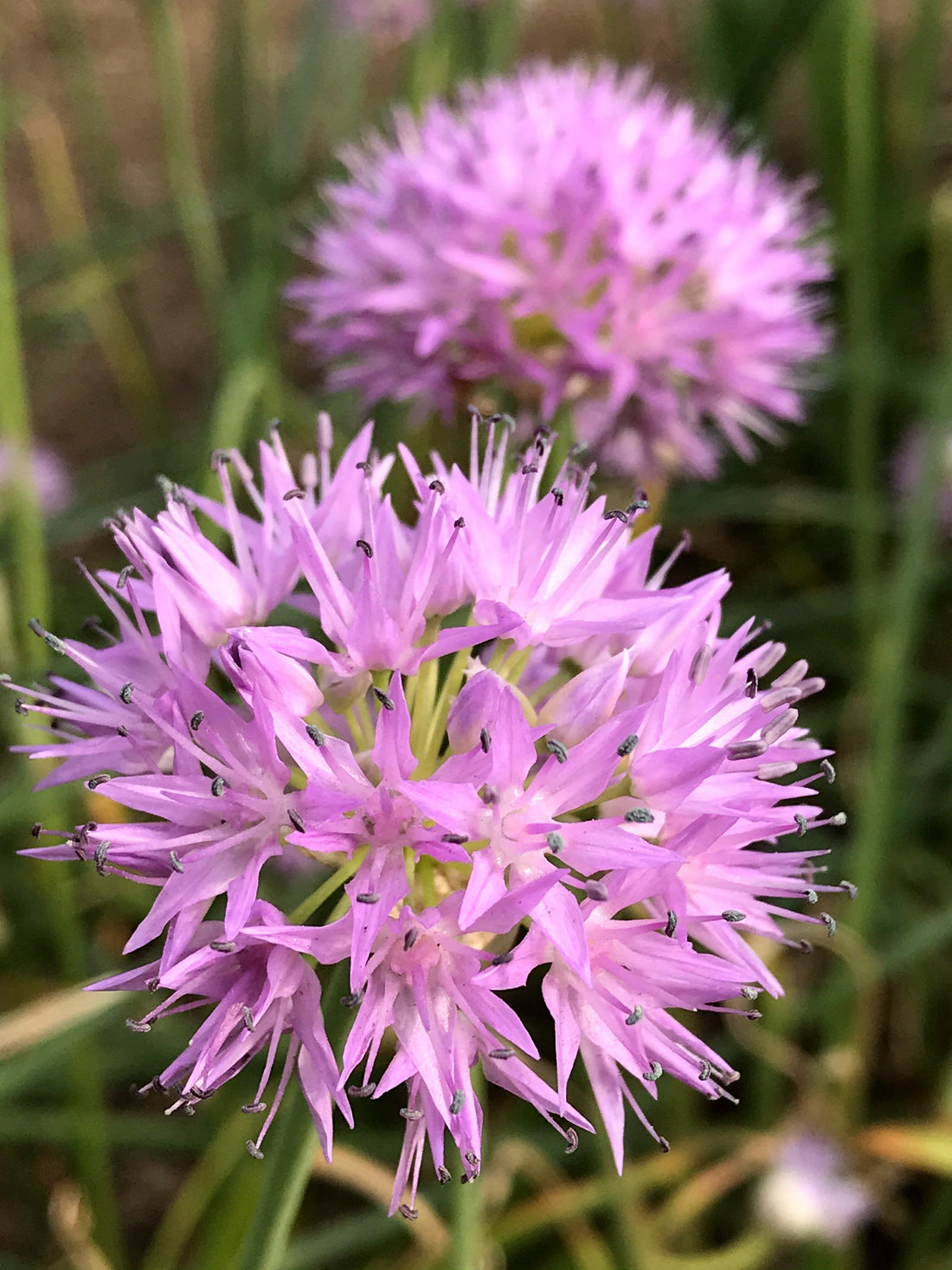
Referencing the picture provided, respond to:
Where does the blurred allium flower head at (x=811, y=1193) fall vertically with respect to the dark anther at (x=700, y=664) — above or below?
below

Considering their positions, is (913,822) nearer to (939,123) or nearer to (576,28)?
(939,123)

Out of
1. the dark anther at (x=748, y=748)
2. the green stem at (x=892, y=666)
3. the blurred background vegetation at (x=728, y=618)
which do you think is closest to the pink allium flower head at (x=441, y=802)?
the dark anther at (x=748, y=748)

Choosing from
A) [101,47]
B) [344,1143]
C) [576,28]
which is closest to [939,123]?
[576,28]

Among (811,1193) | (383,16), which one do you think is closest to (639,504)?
(811,1193)

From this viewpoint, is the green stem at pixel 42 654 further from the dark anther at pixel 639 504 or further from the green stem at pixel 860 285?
the green stem at pixel 860 285

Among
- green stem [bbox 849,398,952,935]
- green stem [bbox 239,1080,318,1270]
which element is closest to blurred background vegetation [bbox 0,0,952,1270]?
green stem [bbox 849,398,952,935]

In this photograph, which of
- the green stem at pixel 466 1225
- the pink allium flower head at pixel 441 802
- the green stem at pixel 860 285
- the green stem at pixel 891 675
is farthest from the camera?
the green stem at pixel 860 285
